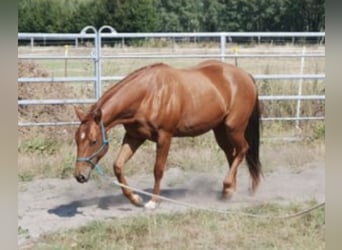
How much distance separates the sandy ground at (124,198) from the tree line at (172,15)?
13510 mm

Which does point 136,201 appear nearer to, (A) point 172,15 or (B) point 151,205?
(B) point 151,205

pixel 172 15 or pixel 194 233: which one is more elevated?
pixel 172 15

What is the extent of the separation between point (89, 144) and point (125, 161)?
0.49 metres

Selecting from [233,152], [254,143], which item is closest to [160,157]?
[233,152]

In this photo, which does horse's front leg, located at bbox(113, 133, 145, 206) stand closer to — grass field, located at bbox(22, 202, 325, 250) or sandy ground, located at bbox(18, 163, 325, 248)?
sandy ground, located at bbox(18, 163, 325, 248)

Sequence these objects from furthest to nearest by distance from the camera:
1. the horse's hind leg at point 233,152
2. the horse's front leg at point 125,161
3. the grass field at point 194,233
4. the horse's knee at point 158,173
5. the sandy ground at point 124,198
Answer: the horse's hind leg at point 233,152 → the horse's knee at point 158,173 → the horse's front leg at point 125,161 → the sandy ground at point 124,198 → the grass field at point 194,233

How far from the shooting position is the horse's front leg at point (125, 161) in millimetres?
4613

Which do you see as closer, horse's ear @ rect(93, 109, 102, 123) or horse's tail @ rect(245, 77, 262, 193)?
horse's ear @ rect(93, 109, 102, 123)

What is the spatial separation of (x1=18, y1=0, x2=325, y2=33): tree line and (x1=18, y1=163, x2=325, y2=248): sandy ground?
1351 centimetres

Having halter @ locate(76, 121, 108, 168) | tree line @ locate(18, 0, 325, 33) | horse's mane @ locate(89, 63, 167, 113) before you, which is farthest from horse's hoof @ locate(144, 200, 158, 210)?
tree line @ locate(18, 0, 325, 33)

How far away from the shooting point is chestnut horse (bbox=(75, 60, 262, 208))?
4.36 meters

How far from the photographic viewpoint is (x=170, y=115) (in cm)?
472

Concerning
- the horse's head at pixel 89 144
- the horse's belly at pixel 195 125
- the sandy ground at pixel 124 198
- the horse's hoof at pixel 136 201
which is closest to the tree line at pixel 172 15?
the sandy ground at pixel 124 198

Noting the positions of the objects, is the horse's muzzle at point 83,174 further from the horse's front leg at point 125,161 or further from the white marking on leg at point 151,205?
the white marking on leg at point 151,205
